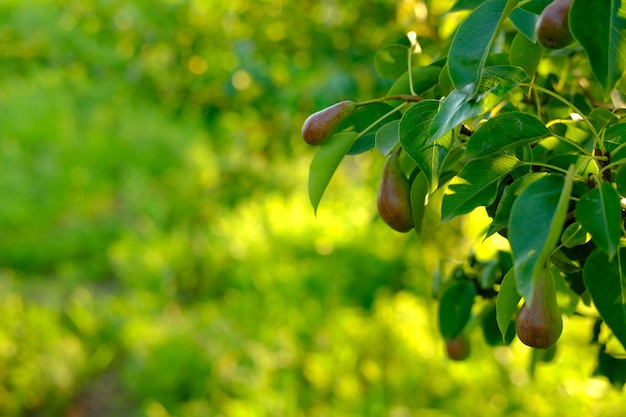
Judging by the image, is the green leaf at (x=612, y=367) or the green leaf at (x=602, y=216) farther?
the green leaf at (x=612, y=367)

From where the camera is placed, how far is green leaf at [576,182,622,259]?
0.31m

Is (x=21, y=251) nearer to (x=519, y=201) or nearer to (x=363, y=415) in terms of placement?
(x=363, y=415)

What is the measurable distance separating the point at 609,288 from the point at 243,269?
2152 mm

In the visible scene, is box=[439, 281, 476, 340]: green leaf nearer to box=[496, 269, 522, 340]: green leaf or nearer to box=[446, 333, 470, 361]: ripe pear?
box=[446, 333, 470, 361]: ripe pear

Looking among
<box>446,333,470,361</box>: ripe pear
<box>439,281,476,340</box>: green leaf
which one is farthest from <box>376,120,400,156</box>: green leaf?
<box>446,333,470,361</box>: ripe pear

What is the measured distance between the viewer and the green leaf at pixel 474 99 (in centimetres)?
35

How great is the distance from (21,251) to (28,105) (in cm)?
127

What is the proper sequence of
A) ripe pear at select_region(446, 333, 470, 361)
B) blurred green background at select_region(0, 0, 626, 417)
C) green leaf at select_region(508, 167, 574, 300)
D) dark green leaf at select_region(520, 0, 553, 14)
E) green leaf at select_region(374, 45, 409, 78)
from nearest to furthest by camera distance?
green leaf at select_region(508, 167, 574, 300), dark green leaf at select_region(520, 0, 553, 14), green leaf at select_region(374, 45, 409, 78), ripe pear at select_region(446, 333, 470, 361), blurred green background at select_region(0, 0, 626, 417)

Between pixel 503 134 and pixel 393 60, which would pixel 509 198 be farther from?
pixel 393 60

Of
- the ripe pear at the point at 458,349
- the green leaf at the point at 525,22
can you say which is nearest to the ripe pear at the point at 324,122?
the green leaf at the point at 525,22

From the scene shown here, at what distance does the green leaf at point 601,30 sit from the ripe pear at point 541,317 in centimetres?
10

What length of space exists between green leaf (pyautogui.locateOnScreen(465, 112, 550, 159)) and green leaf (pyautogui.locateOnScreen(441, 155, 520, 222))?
2 cm

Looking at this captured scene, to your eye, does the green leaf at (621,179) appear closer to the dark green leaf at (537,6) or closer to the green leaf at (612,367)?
the dark green leaf at (537,6)

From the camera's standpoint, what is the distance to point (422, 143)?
39cm
